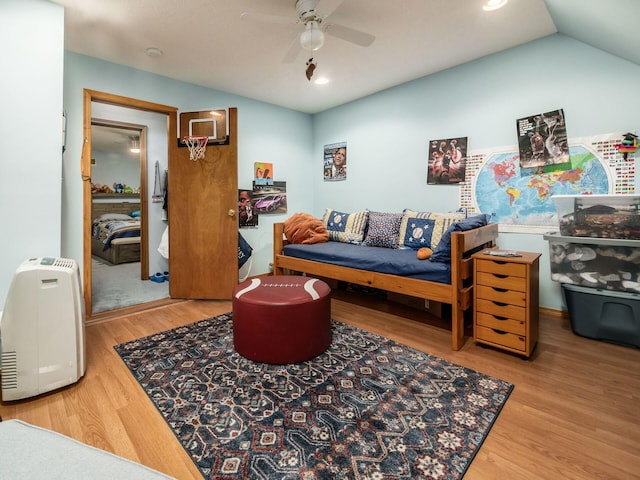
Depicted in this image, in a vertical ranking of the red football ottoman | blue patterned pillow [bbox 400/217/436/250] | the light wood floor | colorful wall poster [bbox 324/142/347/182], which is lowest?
the light wood floor

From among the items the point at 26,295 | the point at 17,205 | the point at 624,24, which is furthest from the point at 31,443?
the point at 624,24

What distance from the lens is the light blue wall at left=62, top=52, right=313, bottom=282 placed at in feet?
9.27

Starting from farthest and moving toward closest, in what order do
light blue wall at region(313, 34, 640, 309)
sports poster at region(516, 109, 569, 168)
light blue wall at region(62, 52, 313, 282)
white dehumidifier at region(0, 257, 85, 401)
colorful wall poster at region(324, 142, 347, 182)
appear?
1. colorful wall poster at region(324, 142, 347, 182)
2. light blue wall at region(62, 52, 313, 282)
3. sports poster at region(516, 109, 569, 168)
4. light blue wall at region(313, 34, 640, 309)
5. white dehumidifier at region(0, 257, 85, 401)

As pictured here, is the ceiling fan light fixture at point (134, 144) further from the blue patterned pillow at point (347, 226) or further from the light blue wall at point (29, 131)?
the blue patterned pillow at point (347, 226)

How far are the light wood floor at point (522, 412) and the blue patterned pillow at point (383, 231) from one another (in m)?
1.14

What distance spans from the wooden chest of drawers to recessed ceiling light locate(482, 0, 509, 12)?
1749mm

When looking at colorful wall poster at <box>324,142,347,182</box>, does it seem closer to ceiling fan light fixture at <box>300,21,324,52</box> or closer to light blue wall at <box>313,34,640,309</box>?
light blue wall at <box>313,34,640,309</box>

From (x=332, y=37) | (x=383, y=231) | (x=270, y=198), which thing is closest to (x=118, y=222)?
(x=270, y=198)

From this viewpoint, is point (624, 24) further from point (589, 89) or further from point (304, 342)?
point (304, 342)

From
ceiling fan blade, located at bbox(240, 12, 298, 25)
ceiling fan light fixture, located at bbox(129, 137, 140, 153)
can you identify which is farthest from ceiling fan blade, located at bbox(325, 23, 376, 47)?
ceiling fan light fixture, located at bbox(129, 137, 140, 153)

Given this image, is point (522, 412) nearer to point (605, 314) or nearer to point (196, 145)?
point (605, 314)

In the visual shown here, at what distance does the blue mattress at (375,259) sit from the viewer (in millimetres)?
2381

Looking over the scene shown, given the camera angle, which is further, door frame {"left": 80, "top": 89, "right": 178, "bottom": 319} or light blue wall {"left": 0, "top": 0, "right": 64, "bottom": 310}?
door frame {"left": 80, "top": 89, "right": 178, "bottom": 319}

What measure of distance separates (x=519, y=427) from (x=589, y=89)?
2627 mm
